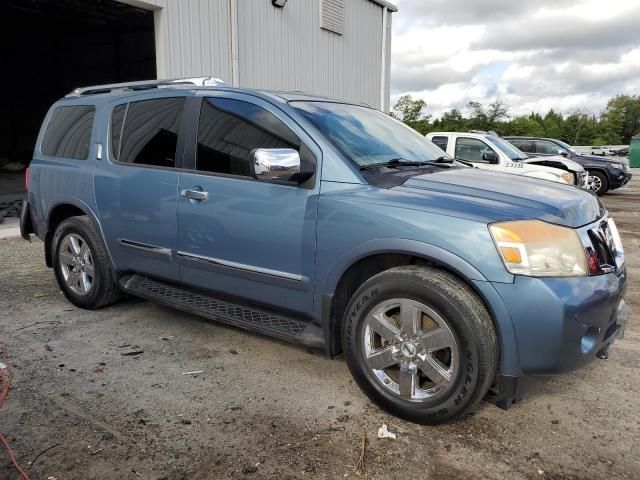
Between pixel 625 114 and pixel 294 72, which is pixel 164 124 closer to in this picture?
pixel 294 72

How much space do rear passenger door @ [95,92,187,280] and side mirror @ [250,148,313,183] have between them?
3.25 feet

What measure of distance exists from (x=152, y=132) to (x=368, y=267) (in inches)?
82.4

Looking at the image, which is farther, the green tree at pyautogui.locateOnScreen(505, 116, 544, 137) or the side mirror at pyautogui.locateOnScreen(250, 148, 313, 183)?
the green tree at pyautogui.locateOnScreen(505, 116, 544, 137)

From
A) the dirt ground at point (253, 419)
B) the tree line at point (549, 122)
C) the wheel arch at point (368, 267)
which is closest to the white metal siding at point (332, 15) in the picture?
the dirt ground at point (253, 419)

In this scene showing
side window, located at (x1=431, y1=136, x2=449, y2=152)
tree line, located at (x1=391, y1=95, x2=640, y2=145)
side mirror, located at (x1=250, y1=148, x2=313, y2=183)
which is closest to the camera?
side mirror, located at (x1=250, y1=148, x2=313, y2=183)

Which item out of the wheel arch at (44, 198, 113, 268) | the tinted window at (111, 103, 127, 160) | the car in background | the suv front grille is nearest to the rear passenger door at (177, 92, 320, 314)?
the tinted window at (111, 103, 127, 160)

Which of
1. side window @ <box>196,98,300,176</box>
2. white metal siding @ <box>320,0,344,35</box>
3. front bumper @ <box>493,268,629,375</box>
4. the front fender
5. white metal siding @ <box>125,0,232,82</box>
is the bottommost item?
front bumper @ <box>493,268,629,375</box>

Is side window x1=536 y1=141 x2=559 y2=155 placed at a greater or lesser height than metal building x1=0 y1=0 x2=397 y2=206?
lesser

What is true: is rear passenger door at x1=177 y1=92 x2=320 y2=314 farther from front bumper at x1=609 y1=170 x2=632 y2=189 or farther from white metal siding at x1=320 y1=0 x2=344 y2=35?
front bumper at x1=609 y1=170 x2=632 y2=189

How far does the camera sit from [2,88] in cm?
2420

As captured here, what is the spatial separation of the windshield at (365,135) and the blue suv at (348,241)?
0.02 metres

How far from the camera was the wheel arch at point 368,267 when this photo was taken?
8.53 ft

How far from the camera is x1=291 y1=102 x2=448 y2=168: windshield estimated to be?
130 inches

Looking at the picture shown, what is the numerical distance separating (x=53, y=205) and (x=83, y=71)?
21.9 m
